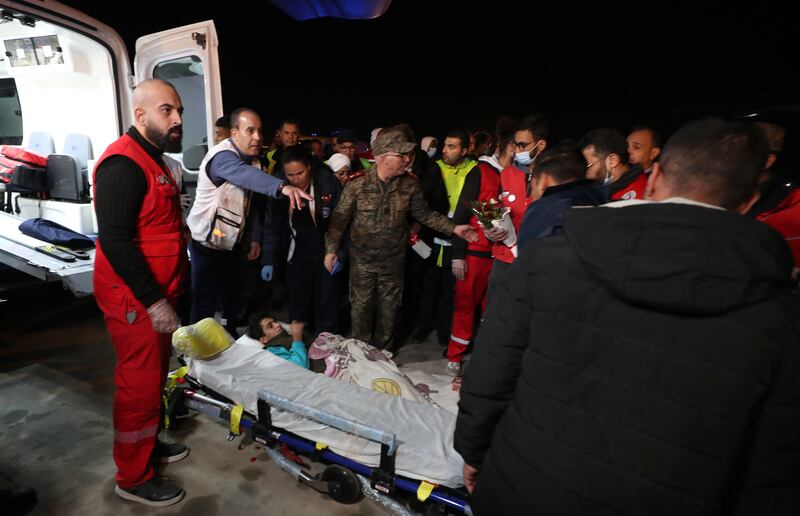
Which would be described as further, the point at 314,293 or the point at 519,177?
the point at 314,293

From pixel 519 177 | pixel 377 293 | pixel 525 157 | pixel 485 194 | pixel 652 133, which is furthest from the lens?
pixel 377 293

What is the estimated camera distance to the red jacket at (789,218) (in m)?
2.45

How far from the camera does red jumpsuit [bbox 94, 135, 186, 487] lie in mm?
2053

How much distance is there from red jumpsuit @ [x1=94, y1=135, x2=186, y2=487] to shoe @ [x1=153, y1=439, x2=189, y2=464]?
282mm

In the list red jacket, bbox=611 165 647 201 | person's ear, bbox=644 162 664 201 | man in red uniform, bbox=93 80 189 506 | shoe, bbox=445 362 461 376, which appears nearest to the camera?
person's ear, bbox=644 162 664 201

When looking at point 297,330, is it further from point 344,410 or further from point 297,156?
point 297,156

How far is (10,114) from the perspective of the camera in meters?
6.25

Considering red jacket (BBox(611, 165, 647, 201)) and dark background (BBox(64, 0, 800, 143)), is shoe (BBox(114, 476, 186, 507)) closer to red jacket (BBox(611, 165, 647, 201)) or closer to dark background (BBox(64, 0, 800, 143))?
red jacket (BBox(611, 165, 647, 201))

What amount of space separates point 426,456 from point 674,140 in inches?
67.4

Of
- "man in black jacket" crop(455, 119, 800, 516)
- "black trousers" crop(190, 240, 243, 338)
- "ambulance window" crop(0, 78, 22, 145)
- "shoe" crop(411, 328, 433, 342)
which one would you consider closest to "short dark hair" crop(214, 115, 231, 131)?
"black trousers" crop(190, 240, 243, 338)

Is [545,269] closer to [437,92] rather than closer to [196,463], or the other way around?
[196,463]

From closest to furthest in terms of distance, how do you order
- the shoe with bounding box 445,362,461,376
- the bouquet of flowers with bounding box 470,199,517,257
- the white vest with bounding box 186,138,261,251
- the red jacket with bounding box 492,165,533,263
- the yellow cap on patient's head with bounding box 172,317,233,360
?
the yellow cap on patient's head with bounding box 172,317,233,360, the white vest with bounding box 186,138,261,251, the bouquet of flowers with bounding box 470,199,517,257, the red jacket with bounding box 492,165,533,263, the shoe with bounding box 445,362,461,376

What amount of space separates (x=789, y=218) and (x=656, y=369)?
7.65 feet

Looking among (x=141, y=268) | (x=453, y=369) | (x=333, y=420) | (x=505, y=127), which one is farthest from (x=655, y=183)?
(x=505, y=127)
